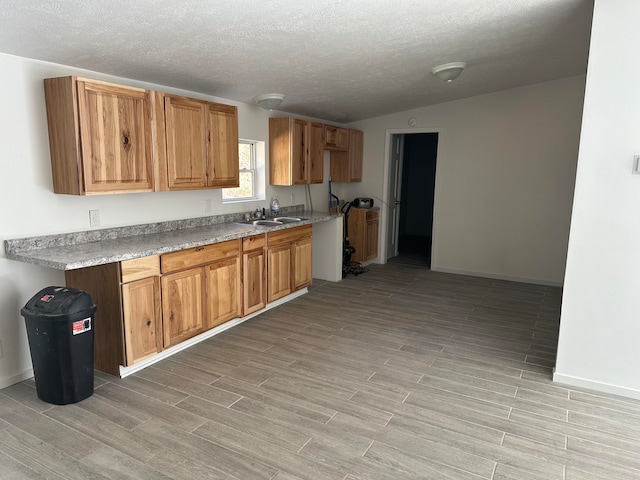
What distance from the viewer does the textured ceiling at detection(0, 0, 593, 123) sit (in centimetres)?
239

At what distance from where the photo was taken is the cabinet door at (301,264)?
191 inches

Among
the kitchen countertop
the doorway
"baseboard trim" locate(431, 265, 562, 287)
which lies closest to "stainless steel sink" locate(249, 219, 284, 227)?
the kitchen countertop

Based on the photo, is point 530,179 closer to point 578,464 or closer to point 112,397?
point 578,464

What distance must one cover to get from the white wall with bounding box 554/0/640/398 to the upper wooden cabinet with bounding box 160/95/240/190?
2923 millimetres

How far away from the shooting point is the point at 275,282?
4523mm

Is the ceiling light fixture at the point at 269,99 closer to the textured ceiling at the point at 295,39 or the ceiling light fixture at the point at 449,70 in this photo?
the textured ceiling at the point at 295,39

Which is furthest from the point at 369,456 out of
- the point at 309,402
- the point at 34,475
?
the point at 34,475

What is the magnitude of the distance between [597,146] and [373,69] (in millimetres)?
2061

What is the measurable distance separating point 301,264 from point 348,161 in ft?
7.36

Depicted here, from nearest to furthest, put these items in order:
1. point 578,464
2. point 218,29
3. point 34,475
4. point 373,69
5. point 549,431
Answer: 1. point 34,475
2. point 578,464
3. point 549,431
4. point 218,29
5. point 373,69

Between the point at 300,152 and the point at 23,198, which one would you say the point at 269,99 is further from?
the point at 23,198

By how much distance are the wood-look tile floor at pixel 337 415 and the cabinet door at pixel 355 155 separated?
10.4 ft

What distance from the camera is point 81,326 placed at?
2.66m

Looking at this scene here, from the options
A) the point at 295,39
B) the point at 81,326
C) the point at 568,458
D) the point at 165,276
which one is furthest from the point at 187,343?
the point at 568,458
